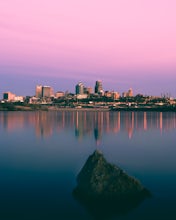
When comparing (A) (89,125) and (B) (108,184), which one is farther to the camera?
(A) (89,125)

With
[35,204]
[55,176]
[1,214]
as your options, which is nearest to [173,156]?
[55,176]

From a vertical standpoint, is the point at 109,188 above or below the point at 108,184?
below

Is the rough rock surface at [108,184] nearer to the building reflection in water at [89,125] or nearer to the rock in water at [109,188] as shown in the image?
the rock in water at [109,188]

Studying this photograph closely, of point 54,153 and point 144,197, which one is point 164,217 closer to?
point 144,197

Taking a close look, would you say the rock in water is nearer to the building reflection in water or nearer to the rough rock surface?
the rough rock surface

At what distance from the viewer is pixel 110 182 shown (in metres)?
15.3

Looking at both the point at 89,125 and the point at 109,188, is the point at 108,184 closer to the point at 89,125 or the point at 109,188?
the point at 109,188

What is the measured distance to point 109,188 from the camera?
15234 mm

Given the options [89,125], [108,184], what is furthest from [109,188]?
[89,125]

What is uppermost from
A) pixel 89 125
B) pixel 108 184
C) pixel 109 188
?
pixel 108 184

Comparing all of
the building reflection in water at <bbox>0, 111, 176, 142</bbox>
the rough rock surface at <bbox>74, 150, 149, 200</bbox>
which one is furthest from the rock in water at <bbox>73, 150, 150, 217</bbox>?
the building reflection in water at <bbox>0, 111, 176, 142</bbox>

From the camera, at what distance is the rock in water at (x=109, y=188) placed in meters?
14.8

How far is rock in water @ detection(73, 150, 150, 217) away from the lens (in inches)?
582

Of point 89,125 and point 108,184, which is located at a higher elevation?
point 108,184
